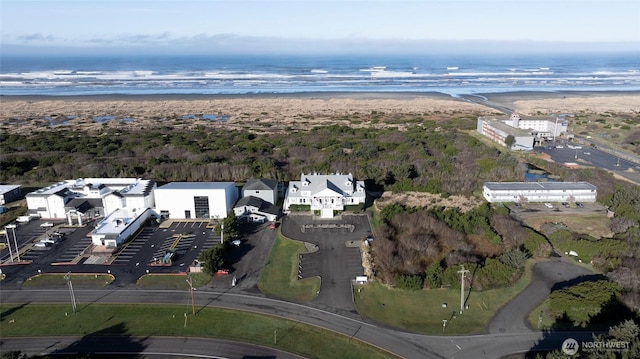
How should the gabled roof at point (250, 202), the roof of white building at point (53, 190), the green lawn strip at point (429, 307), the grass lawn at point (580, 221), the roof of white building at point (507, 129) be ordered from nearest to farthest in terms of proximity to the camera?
1. the green lawn strip at point (429, 307)
2. the grass lawn at point (580, 221)
3. the gabled roof at point (250, 202)
4. the roof of white building at point (53, 190)
5. the roof of white building at point (507, 129)

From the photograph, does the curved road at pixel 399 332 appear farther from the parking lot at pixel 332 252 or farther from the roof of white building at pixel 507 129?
the roof of white building at pixel 507 129

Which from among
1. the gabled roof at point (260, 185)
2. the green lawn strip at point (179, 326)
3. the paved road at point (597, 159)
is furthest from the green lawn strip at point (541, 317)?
the paved road at point (597, 159)

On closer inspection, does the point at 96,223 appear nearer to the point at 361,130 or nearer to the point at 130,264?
the point at 130,264

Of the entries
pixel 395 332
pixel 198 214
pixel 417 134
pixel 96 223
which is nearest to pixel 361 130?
pixel 417 134

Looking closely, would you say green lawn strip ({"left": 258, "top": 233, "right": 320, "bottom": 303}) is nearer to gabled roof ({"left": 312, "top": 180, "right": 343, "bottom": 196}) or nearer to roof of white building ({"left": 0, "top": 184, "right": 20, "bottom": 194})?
gabled roof ({"left": 312, "top": 180, "right": 343, "bottom": 196})

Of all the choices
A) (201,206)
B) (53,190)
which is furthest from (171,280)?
(53,190)

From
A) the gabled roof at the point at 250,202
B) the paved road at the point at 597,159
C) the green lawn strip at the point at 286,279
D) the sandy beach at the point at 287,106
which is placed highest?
the sandy beach at the point at 287,106
